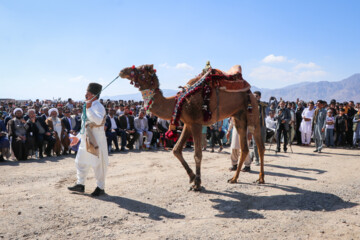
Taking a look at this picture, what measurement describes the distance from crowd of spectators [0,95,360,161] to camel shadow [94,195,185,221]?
3.67m

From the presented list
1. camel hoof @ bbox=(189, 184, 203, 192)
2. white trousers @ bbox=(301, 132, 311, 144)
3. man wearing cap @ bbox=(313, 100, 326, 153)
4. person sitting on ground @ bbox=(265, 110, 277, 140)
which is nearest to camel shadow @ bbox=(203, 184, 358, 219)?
camel hoof @ bbox=(189, 184, 203, 192)

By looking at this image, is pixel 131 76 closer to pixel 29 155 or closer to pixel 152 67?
pixel 152 67

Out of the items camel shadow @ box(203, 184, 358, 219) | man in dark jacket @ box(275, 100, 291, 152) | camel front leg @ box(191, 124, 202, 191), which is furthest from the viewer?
man in dark jacket @ box(275, 100, 291, 152)

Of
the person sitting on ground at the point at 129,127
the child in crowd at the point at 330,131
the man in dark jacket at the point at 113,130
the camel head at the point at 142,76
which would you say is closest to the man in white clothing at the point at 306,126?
the child in crowd at the point at 330,131

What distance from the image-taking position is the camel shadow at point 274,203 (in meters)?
5.14

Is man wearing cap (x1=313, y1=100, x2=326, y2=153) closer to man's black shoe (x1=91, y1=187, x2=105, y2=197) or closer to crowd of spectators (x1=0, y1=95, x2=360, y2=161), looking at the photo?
crowd of spectators (x1=0, y1=95, x2=360, y2=161)

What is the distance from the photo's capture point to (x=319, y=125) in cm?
1320

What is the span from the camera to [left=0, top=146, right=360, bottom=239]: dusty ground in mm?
4285

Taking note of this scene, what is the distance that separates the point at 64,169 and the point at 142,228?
212 inches

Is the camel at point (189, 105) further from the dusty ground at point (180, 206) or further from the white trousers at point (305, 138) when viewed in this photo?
the white trousers at point (305, 138)

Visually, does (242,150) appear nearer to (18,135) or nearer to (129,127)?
(129,127)

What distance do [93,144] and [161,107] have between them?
5.12 ft

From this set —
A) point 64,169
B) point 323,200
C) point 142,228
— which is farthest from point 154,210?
Answer: point 64,169

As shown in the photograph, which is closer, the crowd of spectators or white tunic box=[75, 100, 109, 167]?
white tunic box=[75, 100, 109, 167]
